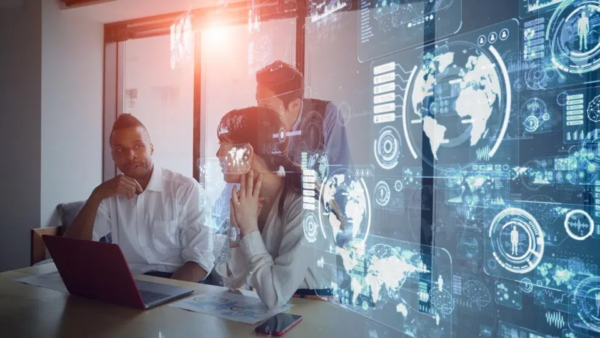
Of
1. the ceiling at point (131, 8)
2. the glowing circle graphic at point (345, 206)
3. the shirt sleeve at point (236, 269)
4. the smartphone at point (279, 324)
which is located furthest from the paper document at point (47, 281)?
the ceiling at point (131, 8)

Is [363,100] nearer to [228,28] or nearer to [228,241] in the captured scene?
[228,241]

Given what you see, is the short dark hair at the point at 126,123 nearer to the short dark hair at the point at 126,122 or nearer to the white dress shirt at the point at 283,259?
the short dark hair at the point at 126,122

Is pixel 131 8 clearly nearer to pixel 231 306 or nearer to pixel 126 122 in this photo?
pixel 126 122

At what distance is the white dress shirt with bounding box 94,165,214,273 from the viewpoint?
5.77 feet

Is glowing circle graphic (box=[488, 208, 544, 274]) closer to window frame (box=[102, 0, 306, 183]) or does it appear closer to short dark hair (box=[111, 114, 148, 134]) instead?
window frame (box=[102, 0, 306, 183])

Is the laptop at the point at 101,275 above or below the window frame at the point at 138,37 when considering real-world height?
below

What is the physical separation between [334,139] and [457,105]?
1.18 feet

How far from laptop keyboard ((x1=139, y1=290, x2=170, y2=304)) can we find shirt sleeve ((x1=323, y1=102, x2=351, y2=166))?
0.63 meters

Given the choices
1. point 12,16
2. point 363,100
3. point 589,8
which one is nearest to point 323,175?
point 363,100

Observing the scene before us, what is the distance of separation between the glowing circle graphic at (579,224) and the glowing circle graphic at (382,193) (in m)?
0.34

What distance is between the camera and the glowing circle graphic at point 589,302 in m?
0.54

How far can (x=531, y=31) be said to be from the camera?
0.61m


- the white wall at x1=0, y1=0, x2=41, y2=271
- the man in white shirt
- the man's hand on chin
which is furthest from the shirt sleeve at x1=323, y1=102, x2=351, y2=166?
the white wall at x1=0, y1=0, x2=41, y2=271

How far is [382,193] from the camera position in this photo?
33.9 inches
